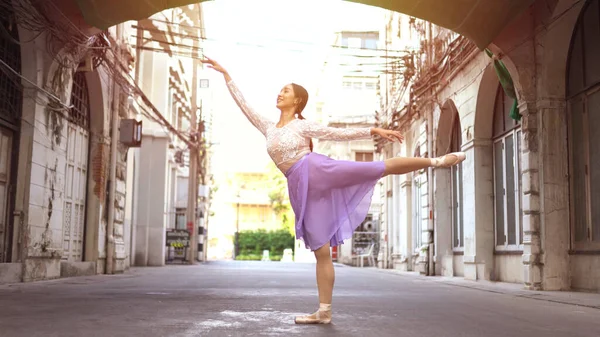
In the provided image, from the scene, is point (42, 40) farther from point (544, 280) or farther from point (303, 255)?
point (303, 255)

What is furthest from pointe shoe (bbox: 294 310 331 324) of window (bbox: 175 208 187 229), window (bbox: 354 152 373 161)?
window (bbox: 354 152 373 161)

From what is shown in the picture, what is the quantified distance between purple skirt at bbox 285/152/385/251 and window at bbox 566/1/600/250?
20.8 feet

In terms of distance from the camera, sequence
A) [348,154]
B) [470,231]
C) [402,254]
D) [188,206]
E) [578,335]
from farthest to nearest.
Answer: [348,154] < [188,206] < [402,254] < [470,231] < [578,335]

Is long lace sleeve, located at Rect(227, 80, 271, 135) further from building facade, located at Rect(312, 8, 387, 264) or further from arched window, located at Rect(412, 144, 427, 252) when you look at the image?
building facade, located at Rect(312, 8, 387, 264)

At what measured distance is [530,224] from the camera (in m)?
11.3

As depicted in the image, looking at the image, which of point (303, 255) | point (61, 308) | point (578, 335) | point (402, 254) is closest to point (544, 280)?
point (578, 335)

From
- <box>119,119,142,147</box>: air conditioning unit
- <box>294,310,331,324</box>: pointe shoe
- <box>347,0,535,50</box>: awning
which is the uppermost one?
<box>347,0,535,50</box>: awning

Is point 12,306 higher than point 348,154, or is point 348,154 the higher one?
point 348,154

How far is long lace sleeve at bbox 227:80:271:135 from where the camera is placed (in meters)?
6.03

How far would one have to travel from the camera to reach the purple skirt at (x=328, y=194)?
5.51m

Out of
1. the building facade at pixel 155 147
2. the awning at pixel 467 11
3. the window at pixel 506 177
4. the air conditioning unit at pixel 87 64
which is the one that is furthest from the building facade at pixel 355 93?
the awning at pixel 467 11

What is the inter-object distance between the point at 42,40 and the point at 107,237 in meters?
5.95

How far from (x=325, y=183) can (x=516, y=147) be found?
945cm

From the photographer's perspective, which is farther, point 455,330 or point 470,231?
point 470,231
